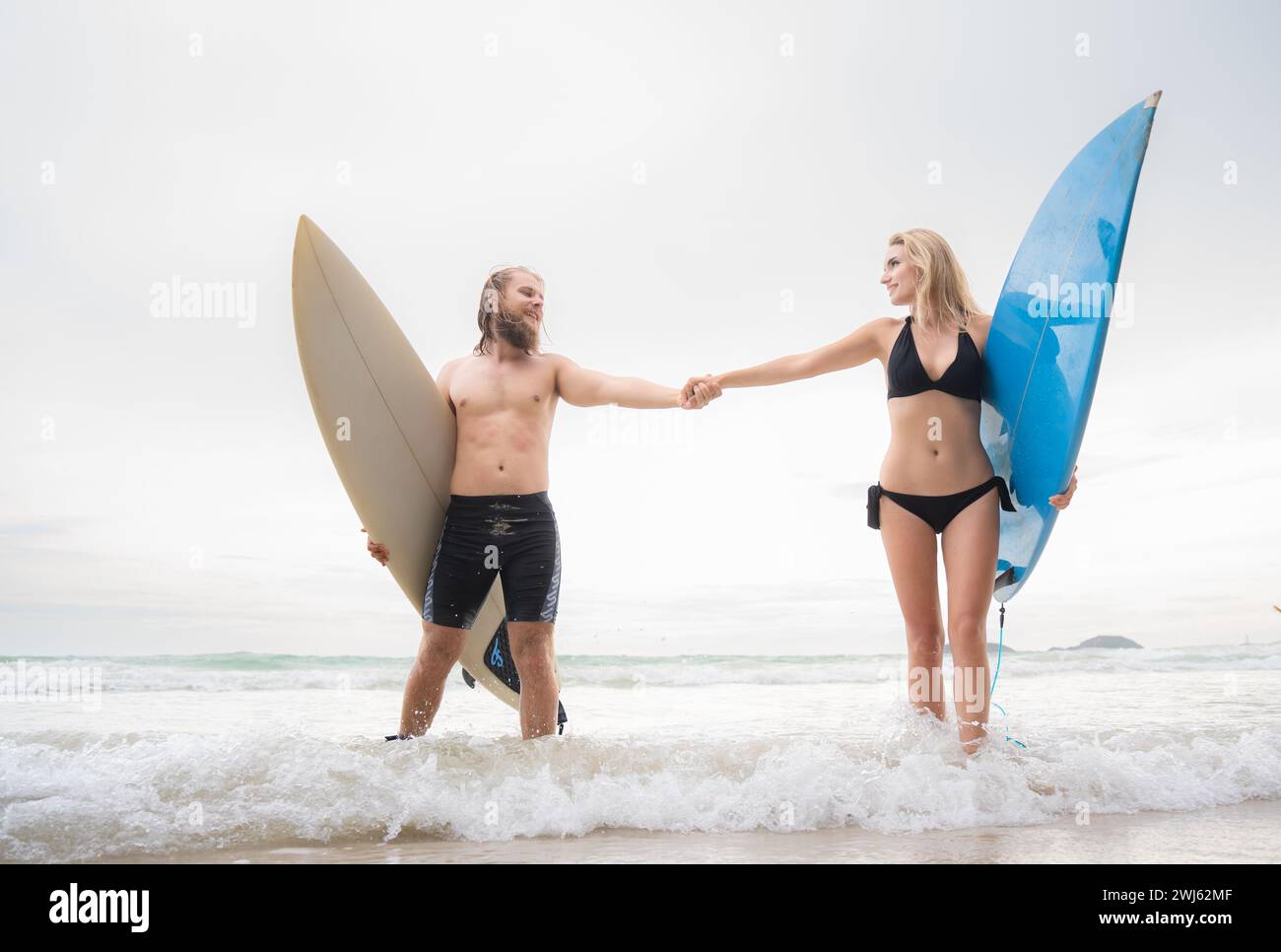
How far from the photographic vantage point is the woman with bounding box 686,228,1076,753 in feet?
10.3

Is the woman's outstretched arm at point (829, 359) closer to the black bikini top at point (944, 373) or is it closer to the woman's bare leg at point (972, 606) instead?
the black bikini top at point (944, 373)

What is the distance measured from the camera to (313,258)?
12.3ft

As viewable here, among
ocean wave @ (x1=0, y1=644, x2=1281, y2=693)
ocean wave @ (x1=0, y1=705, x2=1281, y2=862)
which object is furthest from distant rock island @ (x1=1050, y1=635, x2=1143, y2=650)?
ocean wave @ (x1=0, y1=705, x2=1281, y2=862)

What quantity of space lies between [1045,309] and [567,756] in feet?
8.11

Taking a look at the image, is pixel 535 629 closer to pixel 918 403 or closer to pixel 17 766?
pixel 918 403

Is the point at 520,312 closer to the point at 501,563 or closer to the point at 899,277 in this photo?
the point at 501,563

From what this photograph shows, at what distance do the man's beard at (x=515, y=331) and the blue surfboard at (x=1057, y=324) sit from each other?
1.79 meters

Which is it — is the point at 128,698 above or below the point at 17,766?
below

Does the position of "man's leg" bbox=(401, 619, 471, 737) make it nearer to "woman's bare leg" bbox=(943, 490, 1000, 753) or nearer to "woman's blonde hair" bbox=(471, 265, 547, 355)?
"woman's blonde hair" bbox=(471, 265, 547, 355)

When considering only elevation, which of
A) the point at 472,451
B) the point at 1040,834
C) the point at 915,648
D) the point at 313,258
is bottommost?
the point at 1040,834

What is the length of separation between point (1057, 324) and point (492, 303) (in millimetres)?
2214
